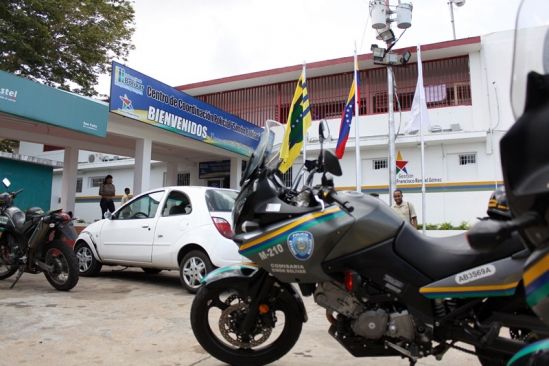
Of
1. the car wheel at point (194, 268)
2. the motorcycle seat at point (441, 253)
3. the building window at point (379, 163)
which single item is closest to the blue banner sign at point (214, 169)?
the building window at point (379, 163)

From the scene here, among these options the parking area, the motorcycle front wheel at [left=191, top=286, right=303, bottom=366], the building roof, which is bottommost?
the parking area

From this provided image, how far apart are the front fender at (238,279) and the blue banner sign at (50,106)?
7299 mm

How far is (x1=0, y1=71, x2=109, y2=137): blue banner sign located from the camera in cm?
875

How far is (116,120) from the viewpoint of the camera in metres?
11.6

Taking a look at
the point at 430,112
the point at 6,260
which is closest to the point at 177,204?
the point at 6,260

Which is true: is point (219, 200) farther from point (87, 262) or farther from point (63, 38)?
point (63, 38)

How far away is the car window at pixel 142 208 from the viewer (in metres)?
7.09

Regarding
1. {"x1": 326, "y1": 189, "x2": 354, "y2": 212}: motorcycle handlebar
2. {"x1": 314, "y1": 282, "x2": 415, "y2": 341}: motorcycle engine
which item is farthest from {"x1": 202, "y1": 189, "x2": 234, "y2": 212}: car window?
{"x1": 314, "y1": 282, "x2": 415, "y2": 341}: motorcycle engine

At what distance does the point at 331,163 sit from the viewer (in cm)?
287

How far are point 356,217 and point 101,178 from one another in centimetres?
2113

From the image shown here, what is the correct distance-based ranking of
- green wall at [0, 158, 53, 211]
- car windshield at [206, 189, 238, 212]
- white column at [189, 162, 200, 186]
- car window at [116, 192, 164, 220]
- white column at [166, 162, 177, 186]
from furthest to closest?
white column at [189, 162, 200, 186], white column at [166, 162, 177, 186], green wall at [0, 158, 53, 211], car window at [116, 192, 164, 220], car windshield at [206, 189, 238, 212]

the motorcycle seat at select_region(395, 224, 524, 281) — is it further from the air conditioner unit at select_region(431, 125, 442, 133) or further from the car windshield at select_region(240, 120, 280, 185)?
the air conditioner unit at select_region(431, 125, 442, 133)

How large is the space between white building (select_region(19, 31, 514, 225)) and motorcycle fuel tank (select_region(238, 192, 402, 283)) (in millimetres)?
11219

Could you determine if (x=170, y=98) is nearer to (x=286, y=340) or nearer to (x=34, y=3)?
(x=34, y=3)
